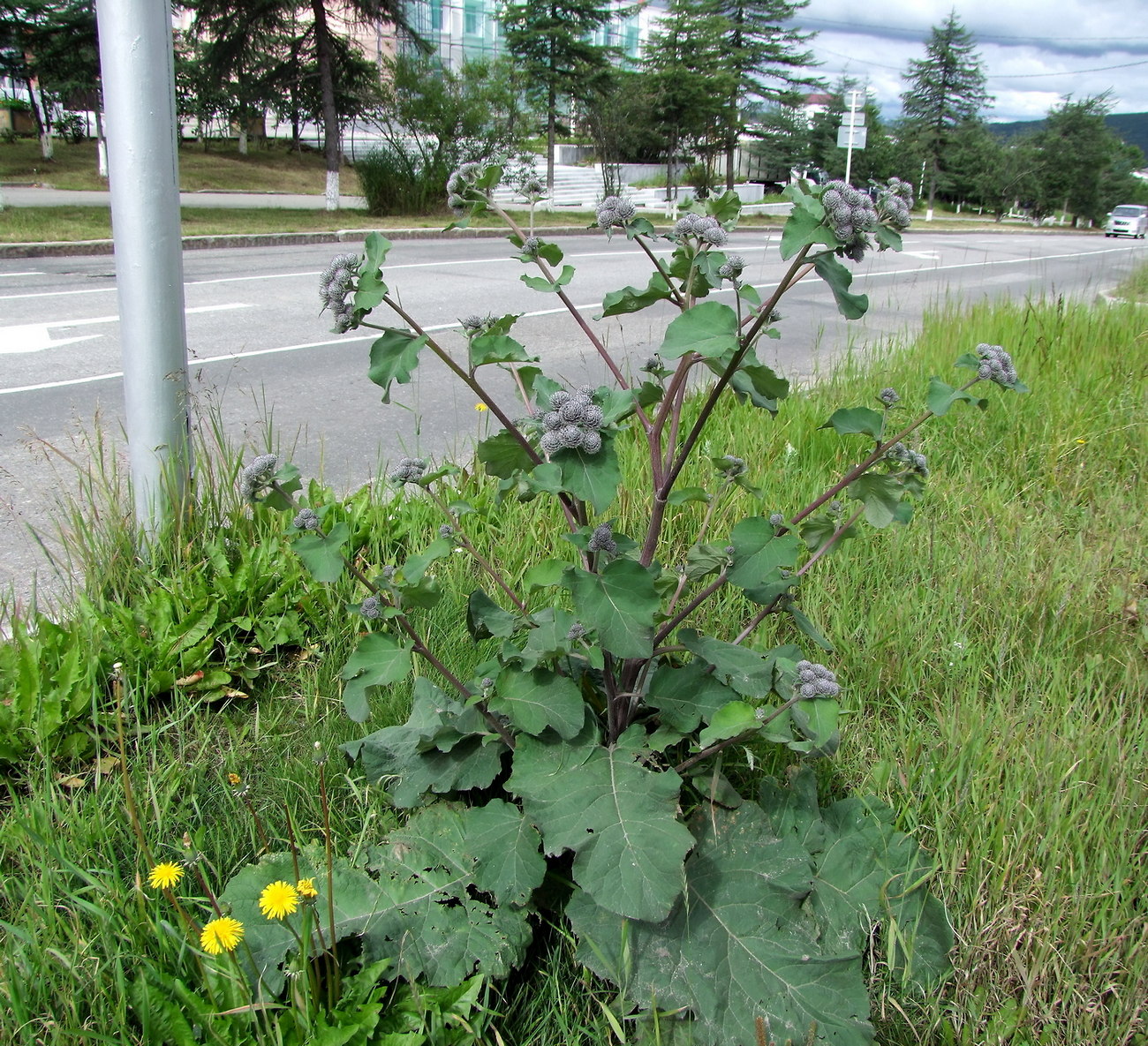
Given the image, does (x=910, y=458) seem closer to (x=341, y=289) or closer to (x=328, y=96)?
(x=341, y=289)

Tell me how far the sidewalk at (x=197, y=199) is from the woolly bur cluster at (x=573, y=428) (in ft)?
62.5

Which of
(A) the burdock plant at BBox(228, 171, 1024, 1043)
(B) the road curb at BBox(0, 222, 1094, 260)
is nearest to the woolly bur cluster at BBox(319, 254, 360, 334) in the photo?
(A) the burdock plant at BBox(228, 171, 1024, 1043)

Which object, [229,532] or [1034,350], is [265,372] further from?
[1034,350]

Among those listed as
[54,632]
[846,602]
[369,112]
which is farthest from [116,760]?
[369,112]

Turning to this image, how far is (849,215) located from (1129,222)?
5726 centimetres

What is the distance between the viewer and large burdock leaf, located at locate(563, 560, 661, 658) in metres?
1.55

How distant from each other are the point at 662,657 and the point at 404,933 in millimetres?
890

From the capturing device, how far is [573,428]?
1479mm

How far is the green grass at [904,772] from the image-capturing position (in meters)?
1.64

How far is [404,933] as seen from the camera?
1692mm

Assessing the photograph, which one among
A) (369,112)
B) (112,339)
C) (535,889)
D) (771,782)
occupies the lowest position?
(535,889)

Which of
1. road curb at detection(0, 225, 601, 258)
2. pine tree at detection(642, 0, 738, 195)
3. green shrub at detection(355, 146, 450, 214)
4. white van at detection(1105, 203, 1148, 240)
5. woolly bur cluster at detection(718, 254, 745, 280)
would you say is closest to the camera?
woolly bur cluster at detection(718, 254, 745, 280)

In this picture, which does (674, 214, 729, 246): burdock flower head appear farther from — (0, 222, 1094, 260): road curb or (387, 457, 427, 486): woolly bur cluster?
(0, 222, 1094, 260): road curb

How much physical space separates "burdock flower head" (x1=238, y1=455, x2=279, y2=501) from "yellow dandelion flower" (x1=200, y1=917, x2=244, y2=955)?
0.74 metres
